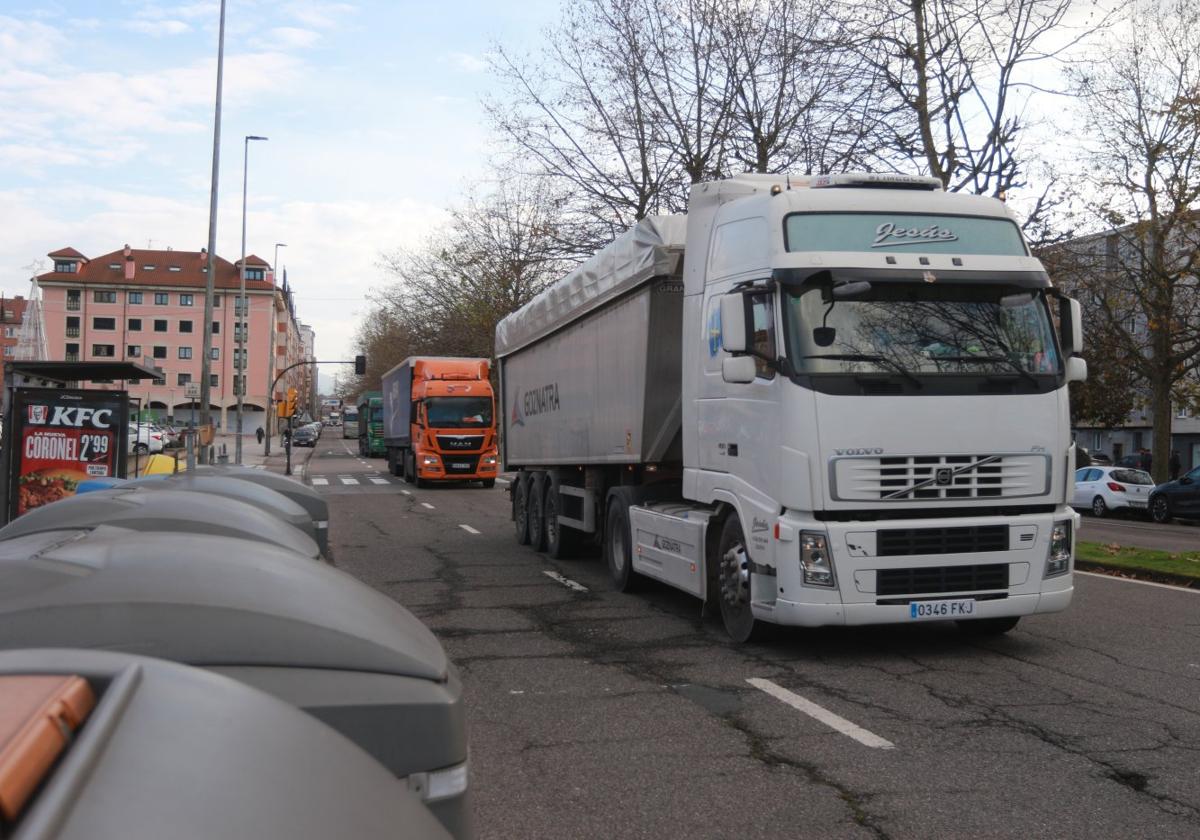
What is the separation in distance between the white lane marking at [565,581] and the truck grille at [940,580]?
4665 millimetres

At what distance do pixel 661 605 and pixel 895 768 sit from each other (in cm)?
570

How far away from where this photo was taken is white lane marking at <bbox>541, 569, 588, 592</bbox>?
12.4 metres

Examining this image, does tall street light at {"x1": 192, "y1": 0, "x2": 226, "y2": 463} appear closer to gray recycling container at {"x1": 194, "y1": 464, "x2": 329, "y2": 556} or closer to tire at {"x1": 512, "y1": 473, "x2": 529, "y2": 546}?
tire at {"x1": 512, "y1": 473, "x2": 529, "y2": 546}

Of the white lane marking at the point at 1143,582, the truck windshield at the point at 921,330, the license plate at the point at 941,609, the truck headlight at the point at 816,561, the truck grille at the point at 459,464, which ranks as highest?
the truck windshield at the point at 921,330

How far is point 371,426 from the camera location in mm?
65250

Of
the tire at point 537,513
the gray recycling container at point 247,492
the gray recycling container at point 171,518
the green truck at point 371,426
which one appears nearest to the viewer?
the gray recycling container at point 171,518

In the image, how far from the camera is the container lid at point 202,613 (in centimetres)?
236

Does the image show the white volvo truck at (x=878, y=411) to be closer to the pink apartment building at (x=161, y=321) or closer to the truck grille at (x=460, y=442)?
the truck grille at (x=460, y=442)

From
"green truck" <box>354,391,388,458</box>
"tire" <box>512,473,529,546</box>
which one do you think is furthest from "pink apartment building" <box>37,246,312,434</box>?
"tire" <box>512,473,529,546</box>

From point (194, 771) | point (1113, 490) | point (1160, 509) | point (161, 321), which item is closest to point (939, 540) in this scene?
point (194, 771)

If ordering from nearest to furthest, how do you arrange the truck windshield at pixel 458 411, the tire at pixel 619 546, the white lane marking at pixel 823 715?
the white lane marking at pixel 823 715 → the tire at pixel 619 546 → the truck windshield at pixel 458 411

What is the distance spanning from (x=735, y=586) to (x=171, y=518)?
5381 millimetres

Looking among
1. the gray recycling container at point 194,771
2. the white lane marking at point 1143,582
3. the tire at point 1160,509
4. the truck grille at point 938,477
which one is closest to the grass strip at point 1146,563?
the white lane marking at point 1143,582

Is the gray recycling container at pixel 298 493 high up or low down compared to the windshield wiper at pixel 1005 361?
down
